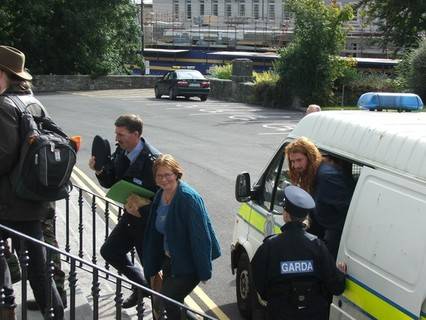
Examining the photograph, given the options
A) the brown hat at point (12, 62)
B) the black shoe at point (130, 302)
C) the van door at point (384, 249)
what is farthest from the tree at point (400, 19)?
the brown hat at point (12, 62)

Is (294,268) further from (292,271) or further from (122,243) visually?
(122,243)

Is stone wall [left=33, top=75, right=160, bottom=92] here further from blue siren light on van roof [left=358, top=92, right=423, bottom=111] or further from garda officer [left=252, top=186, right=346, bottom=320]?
garda officer [left=252, top=186, right=346, bottom=320]

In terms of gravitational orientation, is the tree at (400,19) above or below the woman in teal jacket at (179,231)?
above

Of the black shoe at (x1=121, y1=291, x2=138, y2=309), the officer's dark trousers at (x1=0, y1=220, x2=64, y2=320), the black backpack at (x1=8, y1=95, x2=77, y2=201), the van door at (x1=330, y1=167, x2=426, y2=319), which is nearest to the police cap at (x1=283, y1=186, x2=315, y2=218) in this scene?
the van door at (x1=330, y1=167, x2=426, y2=319)

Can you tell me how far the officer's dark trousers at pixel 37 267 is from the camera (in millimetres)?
4559

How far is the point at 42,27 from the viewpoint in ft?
143

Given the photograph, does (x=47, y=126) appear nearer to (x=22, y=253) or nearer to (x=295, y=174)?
(x=22, y=253)

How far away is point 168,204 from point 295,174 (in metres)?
0.98

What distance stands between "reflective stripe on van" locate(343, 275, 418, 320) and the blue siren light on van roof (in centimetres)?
220

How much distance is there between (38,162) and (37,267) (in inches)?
28.9

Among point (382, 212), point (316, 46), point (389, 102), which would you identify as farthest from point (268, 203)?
point (316, 46)

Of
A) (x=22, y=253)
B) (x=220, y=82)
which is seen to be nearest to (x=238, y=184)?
(x=22, y=253)

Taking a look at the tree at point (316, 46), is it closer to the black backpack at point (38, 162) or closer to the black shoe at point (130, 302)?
the black shoe at point (130, 302)

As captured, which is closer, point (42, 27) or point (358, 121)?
point (358, 121)
